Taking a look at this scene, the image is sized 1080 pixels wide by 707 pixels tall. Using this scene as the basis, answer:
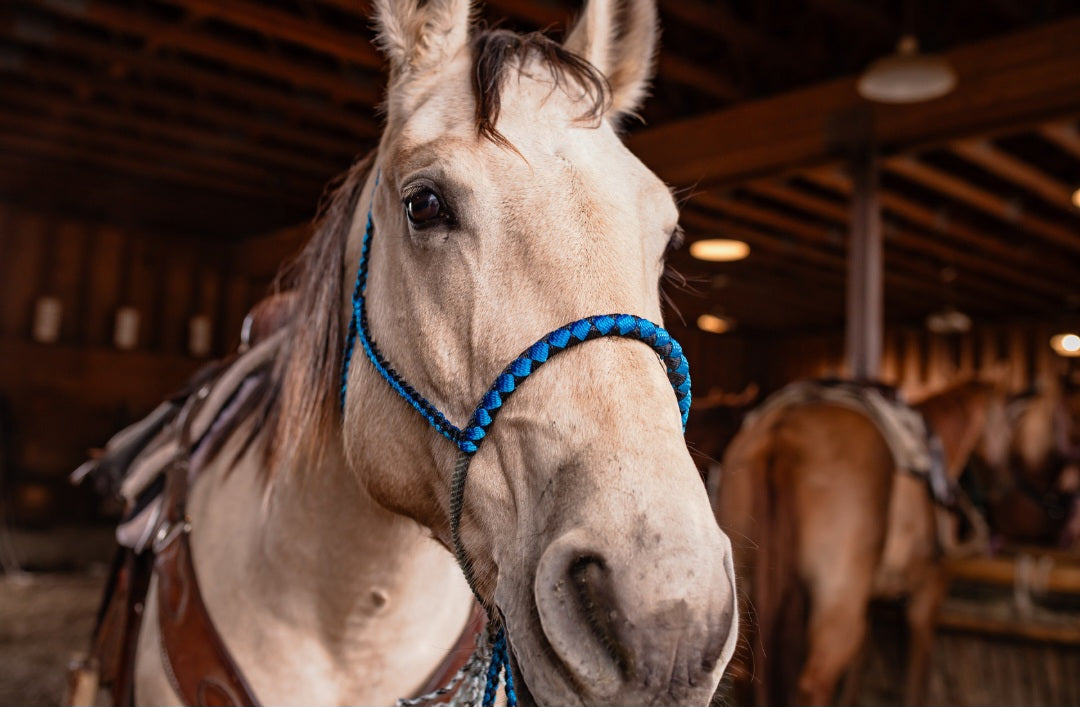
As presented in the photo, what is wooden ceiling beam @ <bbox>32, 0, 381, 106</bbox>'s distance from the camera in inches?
156

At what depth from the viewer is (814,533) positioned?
118 inches

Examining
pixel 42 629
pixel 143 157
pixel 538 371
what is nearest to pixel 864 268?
pixel 538 371

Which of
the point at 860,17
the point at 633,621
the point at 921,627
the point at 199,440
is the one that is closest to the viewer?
the point at 633,621

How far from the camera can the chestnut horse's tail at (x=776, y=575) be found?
2941mm

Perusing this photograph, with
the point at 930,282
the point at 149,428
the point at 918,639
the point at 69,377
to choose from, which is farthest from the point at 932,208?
the point at 69,377

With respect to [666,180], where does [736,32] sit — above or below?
above

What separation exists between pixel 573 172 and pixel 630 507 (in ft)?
1.36

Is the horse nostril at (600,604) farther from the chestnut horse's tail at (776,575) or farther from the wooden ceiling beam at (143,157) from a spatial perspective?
the wooden ceiling beam at (143,157)

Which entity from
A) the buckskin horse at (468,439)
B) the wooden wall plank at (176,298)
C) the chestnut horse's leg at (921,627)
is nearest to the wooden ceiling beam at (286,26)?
the buckskin horse at (468,439)

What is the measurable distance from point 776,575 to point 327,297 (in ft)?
7.98

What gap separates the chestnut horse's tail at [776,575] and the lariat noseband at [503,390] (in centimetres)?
222

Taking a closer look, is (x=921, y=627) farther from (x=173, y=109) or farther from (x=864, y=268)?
(x=173, y=109)

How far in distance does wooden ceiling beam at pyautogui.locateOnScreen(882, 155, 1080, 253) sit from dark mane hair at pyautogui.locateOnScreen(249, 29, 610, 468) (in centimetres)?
410

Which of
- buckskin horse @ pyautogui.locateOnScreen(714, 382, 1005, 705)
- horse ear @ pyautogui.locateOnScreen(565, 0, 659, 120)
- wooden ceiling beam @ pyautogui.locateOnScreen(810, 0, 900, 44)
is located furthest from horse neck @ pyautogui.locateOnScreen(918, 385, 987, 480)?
horse ear @ pyautogui.locateOnScreen(565, 0, 659, 120)
